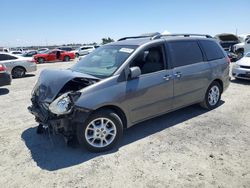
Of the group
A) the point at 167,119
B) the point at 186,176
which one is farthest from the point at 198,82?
the point at 186,176

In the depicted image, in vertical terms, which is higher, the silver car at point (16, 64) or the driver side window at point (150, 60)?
the driver side window at point (150, 60)

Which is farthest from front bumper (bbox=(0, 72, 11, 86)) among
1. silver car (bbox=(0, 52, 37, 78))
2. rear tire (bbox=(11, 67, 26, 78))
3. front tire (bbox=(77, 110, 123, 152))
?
front tire (bbox=(77, 110, 123, 152))

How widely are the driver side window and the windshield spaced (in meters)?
0.19

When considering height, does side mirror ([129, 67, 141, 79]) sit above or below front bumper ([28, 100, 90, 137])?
above

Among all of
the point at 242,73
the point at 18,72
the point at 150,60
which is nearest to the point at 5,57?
the point at 18,72

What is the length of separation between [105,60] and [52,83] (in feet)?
3.84

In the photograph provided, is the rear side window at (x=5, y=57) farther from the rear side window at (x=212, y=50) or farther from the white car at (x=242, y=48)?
the white car at (x=242, y=48)

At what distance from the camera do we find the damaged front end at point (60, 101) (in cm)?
373

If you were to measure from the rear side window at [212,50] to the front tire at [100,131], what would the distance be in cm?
305

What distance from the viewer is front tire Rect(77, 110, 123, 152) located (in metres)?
3.90

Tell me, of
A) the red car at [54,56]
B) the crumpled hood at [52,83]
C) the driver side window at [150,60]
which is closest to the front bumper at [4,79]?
the crumpled hood at [52,83]

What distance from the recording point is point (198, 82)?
553 centimetres

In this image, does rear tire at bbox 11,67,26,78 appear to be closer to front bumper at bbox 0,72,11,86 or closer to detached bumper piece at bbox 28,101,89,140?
front bumper at bbox 0,72,11,86

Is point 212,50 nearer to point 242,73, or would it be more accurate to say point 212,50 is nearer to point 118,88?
point 118,88
